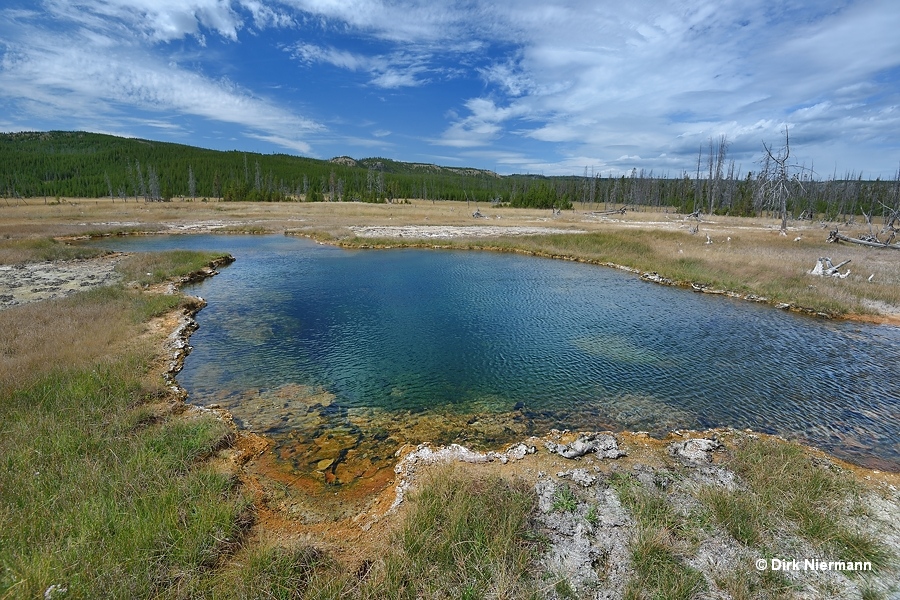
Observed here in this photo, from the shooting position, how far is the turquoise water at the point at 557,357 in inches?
486

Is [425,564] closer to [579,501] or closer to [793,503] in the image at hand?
[579,501]

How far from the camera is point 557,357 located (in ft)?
53.8

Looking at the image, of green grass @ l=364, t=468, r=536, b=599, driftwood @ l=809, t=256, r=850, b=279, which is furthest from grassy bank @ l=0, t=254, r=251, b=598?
driftwood @ l=809, t=256, r=850, b=279

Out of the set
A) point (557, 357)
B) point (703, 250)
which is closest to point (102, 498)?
point (557, 357)

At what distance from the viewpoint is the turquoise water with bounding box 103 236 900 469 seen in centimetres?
1235

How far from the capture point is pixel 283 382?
1376cm

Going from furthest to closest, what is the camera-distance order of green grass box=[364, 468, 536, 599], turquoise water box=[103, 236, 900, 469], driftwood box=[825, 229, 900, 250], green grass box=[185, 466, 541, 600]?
driftwood box=[825, 229, 900, 250] < turquoise water box=[103, 236, 900, 469] < green grass box=[364, 468, 536, 599] < green grass box=[185, 466, 541, 600]

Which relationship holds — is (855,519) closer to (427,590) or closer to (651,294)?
(427,590)

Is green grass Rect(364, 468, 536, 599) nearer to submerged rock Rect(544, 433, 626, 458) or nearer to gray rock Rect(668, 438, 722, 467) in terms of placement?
submerged rock Rect(544, 433, 626, 458)

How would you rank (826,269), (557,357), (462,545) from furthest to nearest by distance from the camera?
(826,269)
(557,357)
(462,545)

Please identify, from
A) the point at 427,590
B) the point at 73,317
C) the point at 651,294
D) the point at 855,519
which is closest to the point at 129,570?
the point at 427,590

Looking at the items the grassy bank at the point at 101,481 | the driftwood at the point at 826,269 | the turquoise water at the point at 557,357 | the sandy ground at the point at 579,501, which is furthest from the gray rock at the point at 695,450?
the driftwood at the point at 826,269

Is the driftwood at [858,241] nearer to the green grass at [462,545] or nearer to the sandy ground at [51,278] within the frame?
the green grass at [462,545]

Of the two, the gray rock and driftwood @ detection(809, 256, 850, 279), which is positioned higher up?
driftwood @ detection(809, 256, 850, 279)
